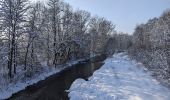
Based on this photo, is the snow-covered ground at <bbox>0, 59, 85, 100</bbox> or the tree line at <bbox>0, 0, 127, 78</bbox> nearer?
the snow-covered ground at <bbox>0, 59, 85, 100</bbox>

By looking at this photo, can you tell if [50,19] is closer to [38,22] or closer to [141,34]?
[38,22]

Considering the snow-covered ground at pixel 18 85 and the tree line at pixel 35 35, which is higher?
the tree line at pixel 35 35

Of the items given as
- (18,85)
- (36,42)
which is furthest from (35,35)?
(18,85)

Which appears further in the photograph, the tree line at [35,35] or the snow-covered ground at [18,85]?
the tree line at [35,35]

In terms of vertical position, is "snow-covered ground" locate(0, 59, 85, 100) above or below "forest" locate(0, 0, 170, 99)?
below

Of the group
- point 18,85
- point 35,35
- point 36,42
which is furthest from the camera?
point 36,42

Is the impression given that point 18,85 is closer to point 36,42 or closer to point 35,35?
point 35,35

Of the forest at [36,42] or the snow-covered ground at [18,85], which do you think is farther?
the forest at [36,42]

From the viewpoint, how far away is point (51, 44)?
47.4 metres

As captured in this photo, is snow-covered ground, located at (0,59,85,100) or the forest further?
the forest

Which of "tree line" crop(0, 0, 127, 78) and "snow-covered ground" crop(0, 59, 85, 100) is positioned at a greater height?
"tree line" crop(0, 0, 127, 78)

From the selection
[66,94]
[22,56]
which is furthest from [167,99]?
[22,56]

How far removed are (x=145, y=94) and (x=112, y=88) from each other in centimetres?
420

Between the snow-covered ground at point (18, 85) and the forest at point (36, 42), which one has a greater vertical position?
the forest at point (36, 42)
